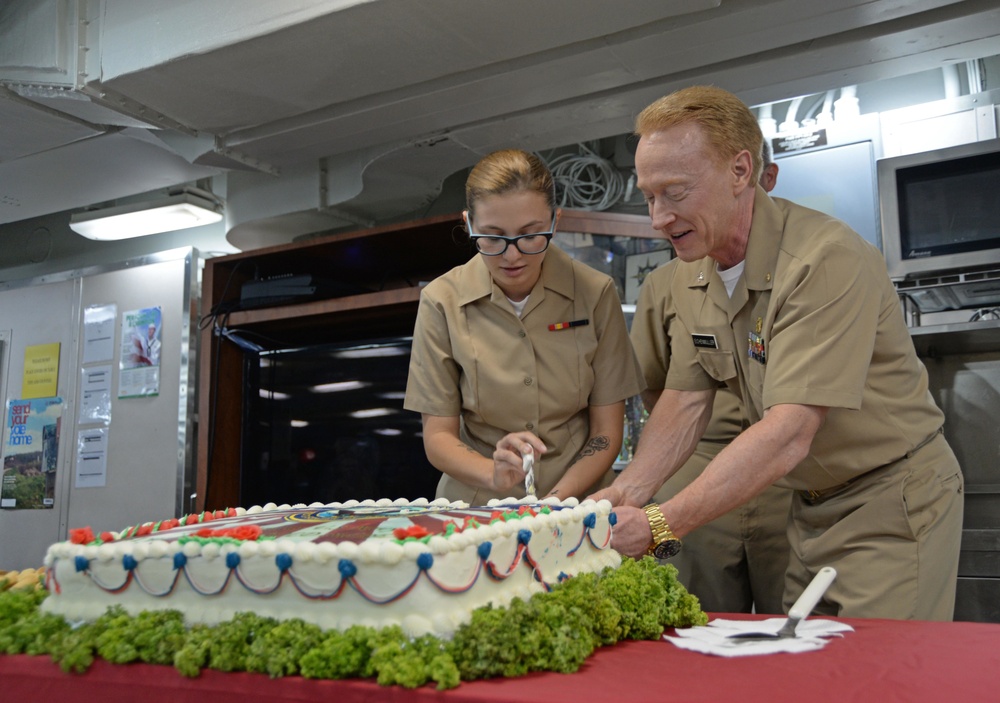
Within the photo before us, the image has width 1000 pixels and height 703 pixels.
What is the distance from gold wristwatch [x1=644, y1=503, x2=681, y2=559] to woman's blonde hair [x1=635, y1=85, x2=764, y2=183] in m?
0.65

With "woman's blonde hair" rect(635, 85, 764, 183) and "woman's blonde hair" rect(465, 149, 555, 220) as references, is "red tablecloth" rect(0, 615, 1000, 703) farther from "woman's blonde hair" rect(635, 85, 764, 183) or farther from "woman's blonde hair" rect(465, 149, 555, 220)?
"woman's blonde hair" rect(465, 149, 555, 220)

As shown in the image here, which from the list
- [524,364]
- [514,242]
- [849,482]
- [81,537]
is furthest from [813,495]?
[81,537]

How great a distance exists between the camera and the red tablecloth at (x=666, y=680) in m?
0.89

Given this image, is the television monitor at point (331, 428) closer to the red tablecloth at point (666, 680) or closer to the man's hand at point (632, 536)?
the man's hand at point (632, 536)

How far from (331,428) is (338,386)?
7.1 inches

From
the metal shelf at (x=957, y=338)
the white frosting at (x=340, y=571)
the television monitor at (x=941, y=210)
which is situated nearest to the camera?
the white frosting at (x=340, y=571)

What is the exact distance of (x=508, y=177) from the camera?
6.03 ft

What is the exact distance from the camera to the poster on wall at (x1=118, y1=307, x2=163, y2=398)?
4.46m

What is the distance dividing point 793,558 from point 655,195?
→ 2.48ft

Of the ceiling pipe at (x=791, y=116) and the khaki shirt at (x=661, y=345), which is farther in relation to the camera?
the ceiling pipe at (x=791, y=116)

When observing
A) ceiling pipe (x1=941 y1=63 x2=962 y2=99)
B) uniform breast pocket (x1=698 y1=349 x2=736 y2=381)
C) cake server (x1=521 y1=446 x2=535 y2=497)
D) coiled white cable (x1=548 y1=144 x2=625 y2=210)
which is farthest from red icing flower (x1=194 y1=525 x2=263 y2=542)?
ceiling pipe (x1=941 y1=63 x2=962 y2=99)

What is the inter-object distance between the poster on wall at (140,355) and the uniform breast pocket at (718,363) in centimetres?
331

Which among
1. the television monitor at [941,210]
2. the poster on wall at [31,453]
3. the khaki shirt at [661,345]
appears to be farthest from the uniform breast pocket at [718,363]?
the poster on wall at [31,453]

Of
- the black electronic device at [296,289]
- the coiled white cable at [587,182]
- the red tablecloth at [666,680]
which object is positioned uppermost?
the coiled white cable at [587,182]
